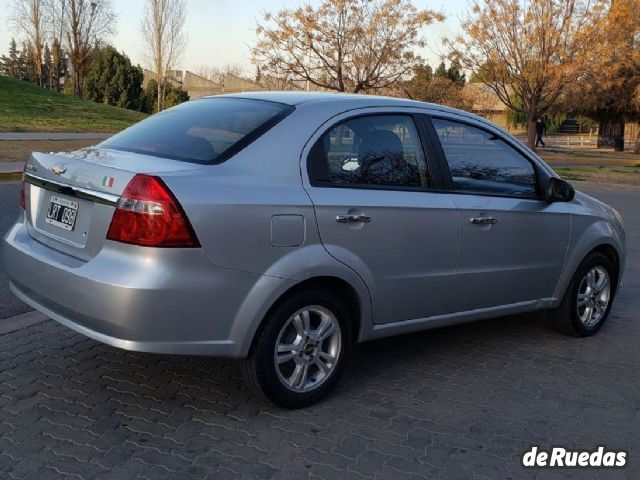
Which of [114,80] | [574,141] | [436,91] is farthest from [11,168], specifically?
[574,141]

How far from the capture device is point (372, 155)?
4.27 metres

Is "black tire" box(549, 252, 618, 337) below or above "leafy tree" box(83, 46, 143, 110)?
below

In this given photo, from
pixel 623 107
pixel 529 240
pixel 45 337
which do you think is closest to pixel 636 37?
pixel 623 107

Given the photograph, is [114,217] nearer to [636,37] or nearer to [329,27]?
[329,27]

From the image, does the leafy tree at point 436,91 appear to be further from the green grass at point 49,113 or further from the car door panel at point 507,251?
the car door panel at point 507,251

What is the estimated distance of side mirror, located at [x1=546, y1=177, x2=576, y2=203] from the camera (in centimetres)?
515

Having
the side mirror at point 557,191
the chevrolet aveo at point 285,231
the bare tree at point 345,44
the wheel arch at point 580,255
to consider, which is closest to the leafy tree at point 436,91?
the bare tree at point 345,44

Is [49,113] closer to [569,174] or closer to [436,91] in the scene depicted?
[436,91]

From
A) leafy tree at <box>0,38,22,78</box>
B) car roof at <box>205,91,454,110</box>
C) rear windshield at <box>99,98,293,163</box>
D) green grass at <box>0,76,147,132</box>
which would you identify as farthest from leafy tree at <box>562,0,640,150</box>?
leafy tree at <box>0,38,22,78</box>

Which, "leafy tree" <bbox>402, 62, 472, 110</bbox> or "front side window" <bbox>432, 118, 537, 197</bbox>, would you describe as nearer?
"front side window" <bbox>432, 118, 537, 197</bbox>

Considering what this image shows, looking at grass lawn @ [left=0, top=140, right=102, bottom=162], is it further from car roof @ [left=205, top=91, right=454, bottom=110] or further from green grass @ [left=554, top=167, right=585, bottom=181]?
green grass @ [left=554, top=167, right=585, bottom=181]

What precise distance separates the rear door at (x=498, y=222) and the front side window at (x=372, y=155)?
0.79ft

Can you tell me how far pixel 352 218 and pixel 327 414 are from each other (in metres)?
1.07
